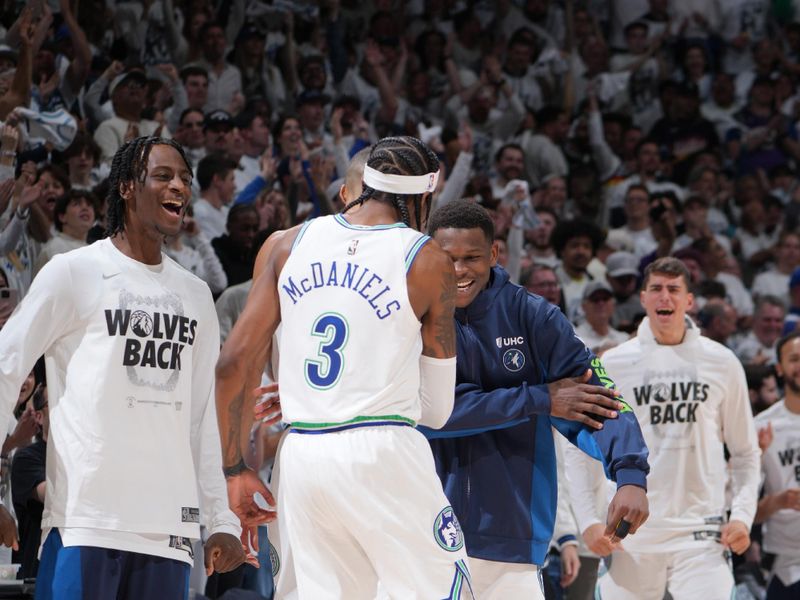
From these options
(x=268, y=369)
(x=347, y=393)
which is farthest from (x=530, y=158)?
(x=347, y=393)

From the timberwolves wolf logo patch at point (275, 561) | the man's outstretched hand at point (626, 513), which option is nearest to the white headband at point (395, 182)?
the man's outstretched hand at point (626, 513)

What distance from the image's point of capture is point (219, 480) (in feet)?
15.0

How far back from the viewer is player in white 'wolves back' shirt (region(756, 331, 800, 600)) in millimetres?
7785

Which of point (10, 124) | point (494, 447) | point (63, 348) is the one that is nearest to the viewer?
point (63, 348)

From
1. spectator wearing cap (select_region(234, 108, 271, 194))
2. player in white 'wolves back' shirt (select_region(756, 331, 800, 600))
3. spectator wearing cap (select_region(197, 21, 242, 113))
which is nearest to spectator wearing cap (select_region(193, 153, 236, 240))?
spectator wearing cap (select_region(234, 108, 271, 194))

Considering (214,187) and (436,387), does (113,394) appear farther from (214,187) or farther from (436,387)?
(214,187)

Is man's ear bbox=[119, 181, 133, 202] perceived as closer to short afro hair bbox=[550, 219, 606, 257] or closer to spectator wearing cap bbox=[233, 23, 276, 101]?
short afro hair bbox=[550, 219, 606, 257]

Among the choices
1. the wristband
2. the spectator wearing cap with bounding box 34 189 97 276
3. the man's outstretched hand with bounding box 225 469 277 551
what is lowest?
the man's outstretched hand with bounding box 225 469 277 551

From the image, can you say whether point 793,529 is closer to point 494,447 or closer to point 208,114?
point 494,447

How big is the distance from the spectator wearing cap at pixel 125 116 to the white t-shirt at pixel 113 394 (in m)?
4.56

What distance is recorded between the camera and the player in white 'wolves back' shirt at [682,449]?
6.50 metres

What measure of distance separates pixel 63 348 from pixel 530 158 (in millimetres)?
8855

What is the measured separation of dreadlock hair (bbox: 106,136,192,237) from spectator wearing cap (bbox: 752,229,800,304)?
858 centimetres

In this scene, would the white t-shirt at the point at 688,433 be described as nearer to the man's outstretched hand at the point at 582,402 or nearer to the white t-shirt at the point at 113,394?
the man's outstretched hand at the point at 582,402
